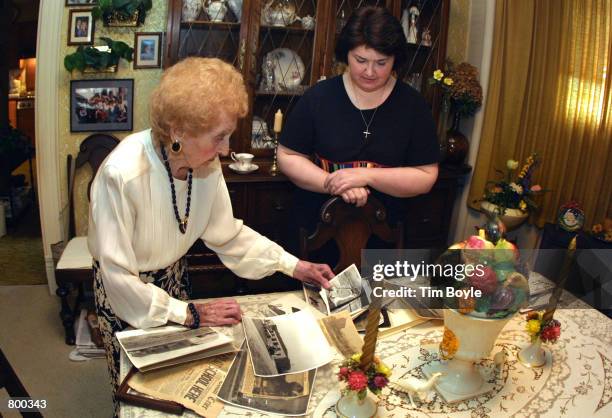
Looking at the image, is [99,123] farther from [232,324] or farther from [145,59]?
[232,324]

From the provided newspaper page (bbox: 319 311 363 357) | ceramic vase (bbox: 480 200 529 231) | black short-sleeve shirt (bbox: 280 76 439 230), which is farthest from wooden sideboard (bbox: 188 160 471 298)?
newspaper page (bbox: 319 311 363 357)

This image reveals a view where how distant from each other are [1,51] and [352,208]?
426cm

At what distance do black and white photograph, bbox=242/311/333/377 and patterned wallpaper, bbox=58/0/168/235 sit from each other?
195 cm

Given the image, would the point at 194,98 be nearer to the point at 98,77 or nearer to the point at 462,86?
the point at 98,77

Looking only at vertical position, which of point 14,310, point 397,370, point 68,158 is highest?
point 68,158

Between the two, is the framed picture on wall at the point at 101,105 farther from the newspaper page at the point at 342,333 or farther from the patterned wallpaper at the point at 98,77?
the newspaper page at the point at 342,333

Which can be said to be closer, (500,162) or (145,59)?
(145,59)

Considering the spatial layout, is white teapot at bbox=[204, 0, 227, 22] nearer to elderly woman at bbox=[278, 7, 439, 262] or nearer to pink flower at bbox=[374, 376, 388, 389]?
elderly woman at bbox=[278, 7, 439, 262]

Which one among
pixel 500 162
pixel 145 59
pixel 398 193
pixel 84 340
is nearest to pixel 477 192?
pixel 500 162

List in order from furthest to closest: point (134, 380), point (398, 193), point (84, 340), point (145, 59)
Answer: point (145, 59) → point (84, 340) → point (398, 193) → point (134, 380)

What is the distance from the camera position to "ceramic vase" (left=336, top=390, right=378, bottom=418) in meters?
0.97

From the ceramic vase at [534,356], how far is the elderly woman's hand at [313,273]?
536 millimetres

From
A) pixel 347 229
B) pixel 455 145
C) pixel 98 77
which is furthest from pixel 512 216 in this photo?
pixel 98 77

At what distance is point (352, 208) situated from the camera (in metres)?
1.59
